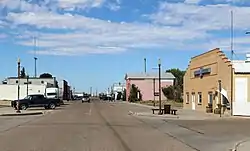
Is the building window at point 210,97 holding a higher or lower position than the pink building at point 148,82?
lower

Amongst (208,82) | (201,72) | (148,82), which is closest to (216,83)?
(208,82)

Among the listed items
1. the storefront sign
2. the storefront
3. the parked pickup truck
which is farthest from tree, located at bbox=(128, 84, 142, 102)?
the storefront sign

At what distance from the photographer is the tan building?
46312 millimetres


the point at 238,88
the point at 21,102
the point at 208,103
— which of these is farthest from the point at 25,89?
the point at 238,88

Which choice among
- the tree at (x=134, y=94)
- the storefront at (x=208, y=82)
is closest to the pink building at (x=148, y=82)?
the tree at (x=134, y=94)

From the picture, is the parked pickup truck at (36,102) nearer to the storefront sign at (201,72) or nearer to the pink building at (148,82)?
the storefront sign at (201,72)

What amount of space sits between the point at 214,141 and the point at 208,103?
3386cm

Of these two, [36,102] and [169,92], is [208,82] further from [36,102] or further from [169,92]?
[169,92]

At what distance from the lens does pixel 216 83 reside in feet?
169

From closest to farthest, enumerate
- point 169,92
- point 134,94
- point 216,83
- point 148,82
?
point 216,83, point 169,92, point 134,94, point 148,82

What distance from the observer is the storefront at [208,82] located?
4829 cm

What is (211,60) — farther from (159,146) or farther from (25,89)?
(25,89)

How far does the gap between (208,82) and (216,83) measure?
339 centimetres

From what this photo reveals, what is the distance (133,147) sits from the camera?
55.4 feet
